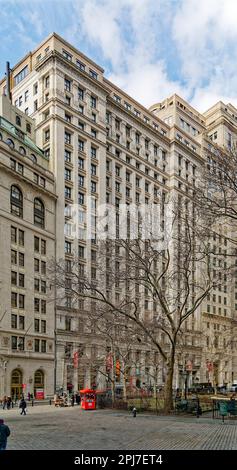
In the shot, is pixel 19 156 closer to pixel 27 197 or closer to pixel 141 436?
pixel 27 197

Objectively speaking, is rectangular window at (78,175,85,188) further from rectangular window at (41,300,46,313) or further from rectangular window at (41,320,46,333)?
rectangular window at (41,320,46,333)

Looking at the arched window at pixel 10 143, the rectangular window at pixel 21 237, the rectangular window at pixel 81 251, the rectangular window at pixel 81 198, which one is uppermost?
the arched window at pixel 10 143

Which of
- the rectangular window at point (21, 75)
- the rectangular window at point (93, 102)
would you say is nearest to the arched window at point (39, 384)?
the rectangular window at point (93, 102)

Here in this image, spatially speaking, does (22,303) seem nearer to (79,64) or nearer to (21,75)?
(79,64)

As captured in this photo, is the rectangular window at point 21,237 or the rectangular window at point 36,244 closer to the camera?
the rectangular window at point 21,237

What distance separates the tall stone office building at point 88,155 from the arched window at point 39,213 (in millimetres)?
2578

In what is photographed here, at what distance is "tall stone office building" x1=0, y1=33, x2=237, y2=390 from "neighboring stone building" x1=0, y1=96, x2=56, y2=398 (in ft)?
7.43

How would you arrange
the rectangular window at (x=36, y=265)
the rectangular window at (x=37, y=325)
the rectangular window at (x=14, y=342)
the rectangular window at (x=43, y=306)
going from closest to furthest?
1. the rectangular window at (x=14, y=342)
2. the rectangular window at (x=37, y=325)
3. the rectangular window at (x=43, y=306)
4. the rectangular window at (x=36, y=265)

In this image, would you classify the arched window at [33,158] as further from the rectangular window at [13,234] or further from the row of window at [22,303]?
the row of window at [22,303]

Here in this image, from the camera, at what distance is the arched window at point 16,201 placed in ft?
195

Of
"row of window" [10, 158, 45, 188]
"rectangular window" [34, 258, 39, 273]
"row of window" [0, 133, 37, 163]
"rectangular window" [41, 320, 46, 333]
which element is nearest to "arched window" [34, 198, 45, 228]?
"row of window" [10, 158, 45, 188]

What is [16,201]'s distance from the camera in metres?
60.2

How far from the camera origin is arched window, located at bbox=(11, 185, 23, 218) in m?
59.6

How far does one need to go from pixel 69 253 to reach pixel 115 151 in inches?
860
